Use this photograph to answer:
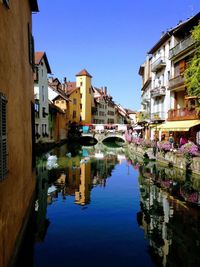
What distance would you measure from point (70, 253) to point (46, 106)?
3889cm

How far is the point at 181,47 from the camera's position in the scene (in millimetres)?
33094

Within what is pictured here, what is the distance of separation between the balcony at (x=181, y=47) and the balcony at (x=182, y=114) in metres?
6.35

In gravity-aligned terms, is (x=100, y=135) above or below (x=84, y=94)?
below

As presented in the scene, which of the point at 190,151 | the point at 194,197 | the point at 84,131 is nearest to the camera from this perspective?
the point at 194,197

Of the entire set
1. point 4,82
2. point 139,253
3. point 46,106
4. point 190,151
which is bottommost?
point 139,253

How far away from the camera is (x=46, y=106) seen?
47.2 m

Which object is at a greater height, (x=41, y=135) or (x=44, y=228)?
(x=41, y=135)

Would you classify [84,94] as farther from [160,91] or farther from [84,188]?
[84,188]

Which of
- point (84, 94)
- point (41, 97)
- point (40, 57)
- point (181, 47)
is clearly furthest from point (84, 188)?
point (84, 94)

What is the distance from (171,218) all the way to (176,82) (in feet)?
77.9

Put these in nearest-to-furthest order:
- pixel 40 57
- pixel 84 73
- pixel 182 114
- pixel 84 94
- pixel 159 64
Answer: pixel 182 114, pixel 159 64, pixel 40 57, pixel 84 73, pixel 84 94

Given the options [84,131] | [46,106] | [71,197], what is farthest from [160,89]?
[84,131]

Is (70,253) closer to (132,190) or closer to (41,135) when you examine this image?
(132,190)

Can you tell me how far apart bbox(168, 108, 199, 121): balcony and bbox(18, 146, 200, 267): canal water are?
8799 millimetres
